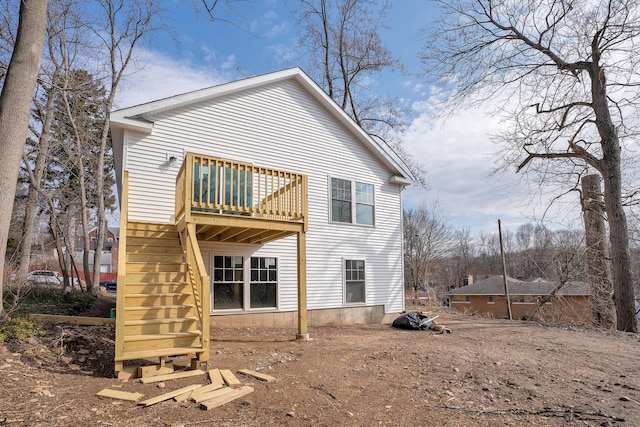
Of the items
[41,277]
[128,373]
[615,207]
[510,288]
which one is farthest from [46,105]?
[510,288]

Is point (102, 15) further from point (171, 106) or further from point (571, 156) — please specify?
point (571, 156)

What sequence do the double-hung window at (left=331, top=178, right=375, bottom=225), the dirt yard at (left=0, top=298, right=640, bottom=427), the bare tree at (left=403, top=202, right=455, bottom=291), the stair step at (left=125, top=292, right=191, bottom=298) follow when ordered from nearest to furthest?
1. the dirt yard at (left=0, top=298, right=640, bottom=427)
2. the stair step at (left=125, top=292, right=191, bottom=298)
3. the double-hung window at (left=331, top=178, right=375, bottom=225)
4. the bare tree at (left=403, top=202, right=455, bottom=291)

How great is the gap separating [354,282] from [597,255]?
330 inches

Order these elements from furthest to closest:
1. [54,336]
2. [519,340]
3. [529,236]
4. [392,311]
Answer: [529,236], [392,311], [519,340], [54,336]

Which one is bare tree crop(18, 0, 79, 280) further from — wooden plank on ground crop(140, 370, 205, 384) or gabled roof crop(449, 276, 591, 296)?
gabled roof crop(449, 276, 591, 296)

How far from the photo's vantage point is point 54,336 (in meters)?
5.92

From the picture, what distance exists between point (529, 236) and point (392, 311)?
174 ft

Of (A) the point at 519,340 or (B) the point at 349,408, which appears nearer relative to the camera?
(B) the point at 349,408

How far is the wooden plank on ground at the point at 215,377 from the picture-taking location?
15.1 feet

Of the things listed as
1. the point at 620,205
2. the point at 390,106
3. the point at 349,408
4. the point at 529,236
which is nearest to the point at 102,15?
the point at 390,106

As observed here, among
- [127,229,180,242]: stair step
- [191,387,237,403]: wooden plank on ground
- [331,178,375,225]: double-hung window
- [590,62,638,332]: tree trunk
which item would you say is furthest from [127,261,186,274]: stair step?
[590,62,638,332]: tree trunk

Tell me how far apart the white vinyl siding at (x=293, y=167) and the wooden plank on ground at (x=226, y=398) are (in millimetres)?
5228

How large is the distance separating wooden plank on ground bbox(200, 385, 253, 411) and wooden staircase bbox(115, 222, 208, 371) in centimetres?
111

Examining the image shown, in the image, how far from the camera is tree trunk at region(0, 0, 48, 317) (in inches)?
213
